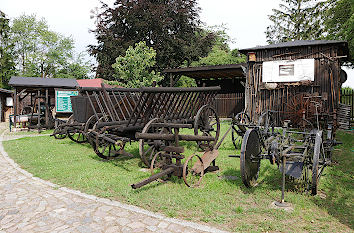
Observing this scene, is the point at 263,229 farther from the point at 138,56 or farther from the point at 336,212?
the point at 138,56

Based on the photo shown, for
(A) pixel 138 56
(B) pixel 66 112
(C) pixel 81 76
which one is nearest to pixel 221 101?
(A) pixel 138 56

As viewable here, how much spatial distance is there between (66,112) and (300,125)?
12721mm

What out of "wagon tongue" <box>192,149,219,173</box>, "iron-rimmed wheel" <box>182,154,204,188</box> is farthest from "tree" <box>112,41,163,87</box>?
"iron-rimmed wheel" <box>182,154,204,188</box>

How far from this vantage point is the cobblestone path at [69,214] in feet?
11.4

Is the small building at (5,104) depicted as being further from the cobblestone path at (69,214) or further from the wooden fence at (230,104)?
the cobblestone path at (69,214)

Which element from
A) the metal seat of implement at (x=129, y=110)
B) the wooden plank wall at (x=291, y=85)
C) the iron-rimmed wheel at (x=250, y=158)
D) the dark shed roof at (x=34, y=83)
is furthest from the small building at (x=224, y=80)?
the iron-rimmed wheel at (x=250, y=158)

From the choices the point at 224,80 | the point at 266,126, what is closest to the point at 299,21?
the point at 224,80

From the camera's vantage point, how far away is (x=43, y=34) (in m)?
41.1

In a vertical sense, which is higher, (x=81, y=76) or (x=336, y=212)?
(x=81, y=76)

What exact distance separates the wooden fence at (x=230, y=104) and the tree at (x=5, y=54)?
33261mm

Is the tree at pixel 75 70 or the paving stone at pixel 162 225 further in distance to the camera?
the tree at pixel 75 70

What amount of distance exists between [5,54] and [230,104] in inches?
1376

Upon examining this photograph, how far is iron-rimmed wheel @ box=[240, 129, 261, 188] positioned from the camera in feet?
14.4

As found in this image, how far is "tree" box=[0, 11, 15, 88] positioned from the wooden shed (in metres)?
36.9
